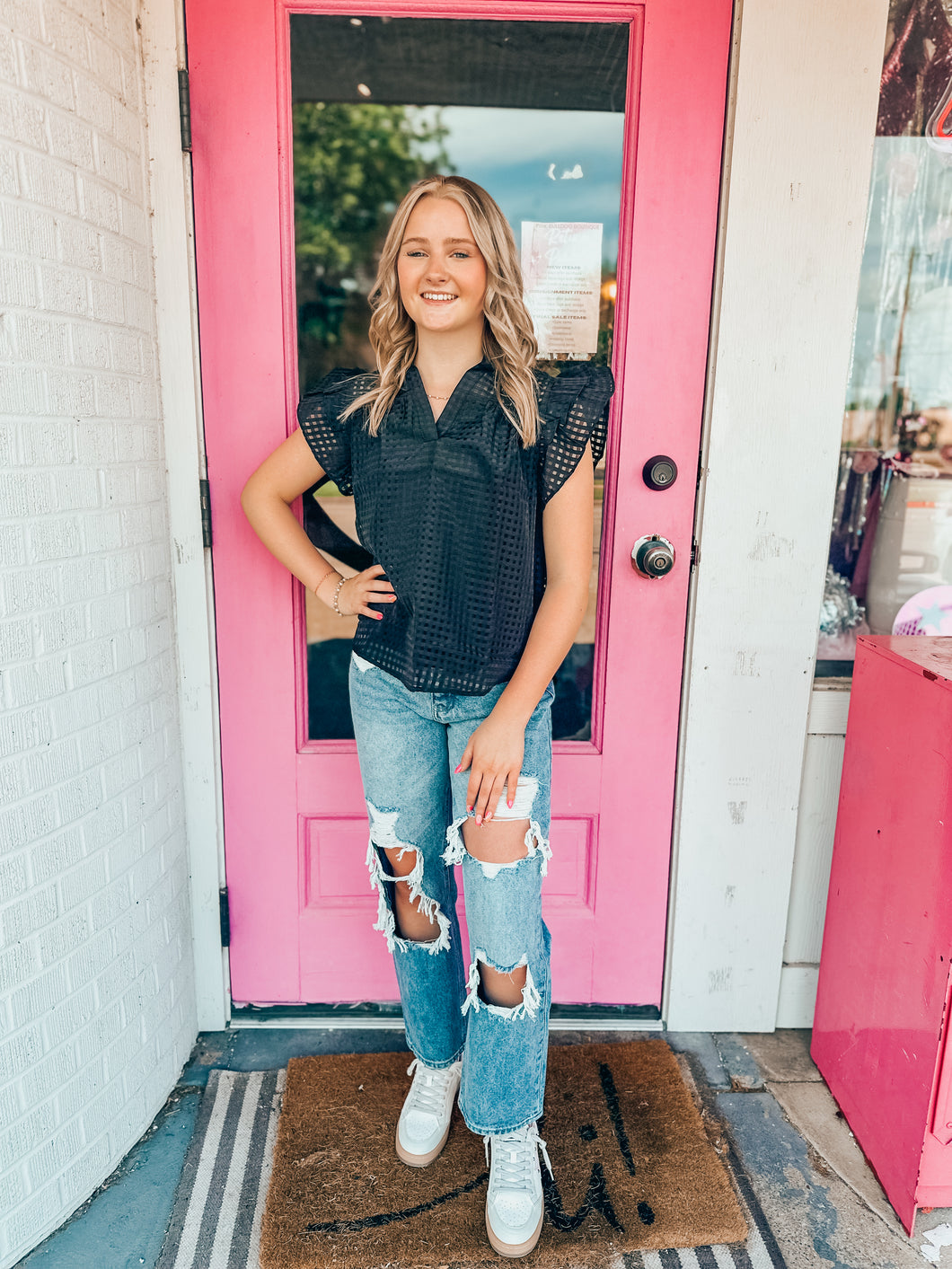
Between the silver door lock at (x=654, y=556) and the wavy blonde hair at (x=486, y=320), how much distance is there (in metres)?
0.50

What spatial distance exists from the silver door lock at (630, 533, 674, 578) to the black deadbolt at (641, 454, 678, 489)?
4.5 inches

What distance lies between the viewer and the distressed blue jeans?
1445mm

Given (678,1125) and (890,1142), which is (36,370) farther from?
(890,1142)

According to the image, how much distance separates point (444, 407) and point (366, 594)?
1.13 feet

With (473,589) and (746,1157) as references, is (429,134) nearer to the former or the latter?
(473,589)

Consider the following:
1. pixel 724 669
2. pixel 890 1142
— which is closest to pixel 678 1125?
pixel 890 1142

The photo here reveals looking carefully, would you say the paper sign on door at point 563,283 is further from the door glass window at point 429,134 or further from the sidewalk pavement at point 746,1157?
the sidewalk pavement at point 746,1157

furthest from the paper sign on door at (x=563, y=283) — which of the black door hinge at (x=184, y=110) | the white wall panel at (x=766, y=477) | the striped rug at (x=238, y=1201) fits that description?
the striped rug at (x=238, y=1201)

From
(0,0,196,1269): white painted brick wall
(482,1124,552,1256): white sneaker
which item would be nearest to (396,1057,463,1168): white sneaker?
(482,1124,552,1256): white sneaker

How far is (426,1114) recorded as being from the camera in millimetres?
1664

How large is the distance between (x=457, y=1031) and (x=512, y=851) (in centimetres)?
52

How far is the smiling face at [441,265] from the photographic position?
4.39ft

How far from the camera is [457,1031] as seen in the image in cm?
170

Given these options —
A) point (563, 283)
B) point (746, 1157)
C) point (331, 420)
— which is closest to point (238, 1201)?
point (746, 1157)
